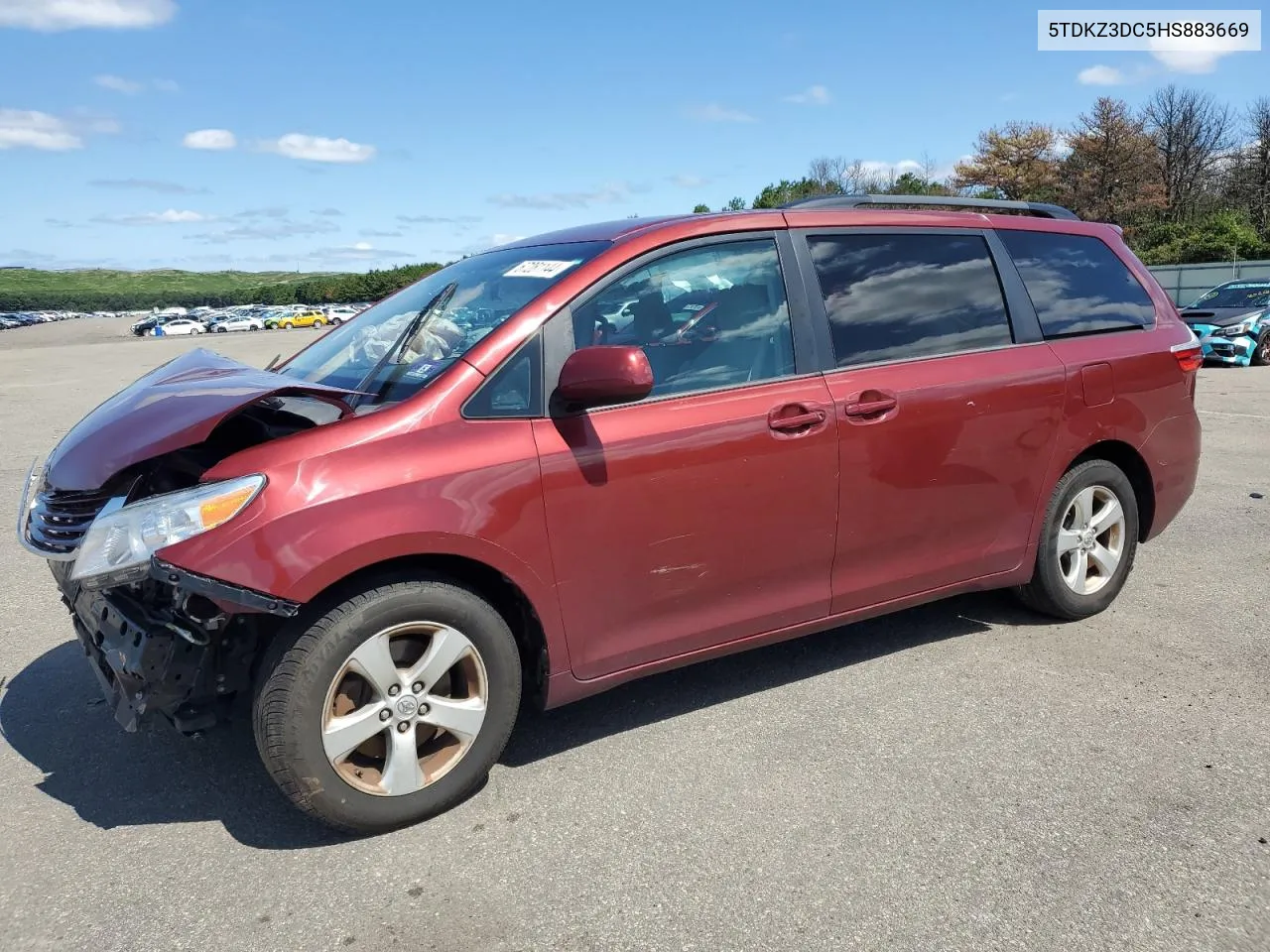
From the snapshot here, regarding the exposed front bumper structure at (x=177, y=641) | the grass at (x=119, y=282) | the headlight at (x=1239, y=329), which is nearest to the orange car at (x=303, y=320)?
the headlight at (x=1239, y=329)

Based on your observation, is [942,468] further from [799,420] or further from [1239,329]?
[1239,329]

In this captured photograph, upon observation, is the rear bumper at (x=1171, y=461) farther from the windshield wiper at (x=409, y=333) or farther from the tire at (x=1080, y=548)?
the windshield wiper at (x=409, y=333)

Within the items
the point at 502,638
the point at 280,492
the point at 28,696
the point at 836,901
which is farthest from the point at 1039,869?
the point at 28,696

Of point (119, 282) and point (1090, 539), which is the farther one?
point (119, 282)

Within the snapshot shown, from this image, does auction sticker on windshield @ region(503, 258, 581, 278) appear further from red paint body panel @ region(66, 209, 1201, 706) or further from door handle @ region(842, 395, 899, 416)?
door handle @ region(842, 395, 899, 416)

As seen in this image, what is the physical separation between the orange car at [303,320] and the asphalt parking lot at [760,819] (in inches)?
2909

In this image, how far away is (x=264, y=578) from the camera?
2656 millimetres

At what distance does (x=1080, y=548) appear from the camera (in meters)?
4.45

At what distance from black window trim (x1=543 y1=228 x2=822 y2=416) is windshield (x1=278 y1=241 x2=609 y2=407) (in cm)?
14

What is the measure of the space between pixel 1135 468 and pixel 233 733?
4175 mm

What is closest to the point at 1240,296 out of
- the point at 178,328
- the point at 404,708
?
the point at 404,708

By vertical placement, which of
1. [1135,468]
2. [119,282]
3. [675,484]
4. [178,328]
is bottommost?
[1135,468]

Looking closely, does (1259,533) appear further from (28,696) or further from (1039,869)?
(28,696)

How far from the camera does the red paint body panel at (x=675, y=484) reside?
9.16 feet
